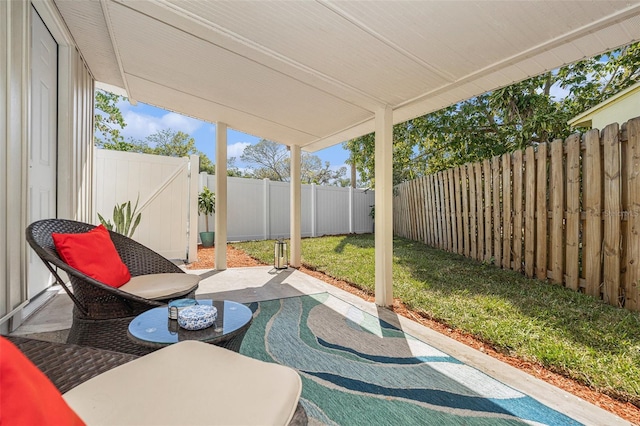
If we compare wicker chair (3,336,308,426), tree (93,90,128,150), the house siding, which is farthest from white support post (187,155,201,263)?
tree (93,90,128,150)

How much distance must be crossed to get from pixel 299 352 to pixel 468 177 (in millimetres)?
4499

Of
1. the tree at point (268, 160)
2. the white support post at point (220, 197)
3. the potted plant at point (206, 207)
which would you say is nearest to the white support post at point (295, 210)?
the white support post at point (220, 197)

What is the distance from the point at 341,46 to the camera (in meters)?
2.41

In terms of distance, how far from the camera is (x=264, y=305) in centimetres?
333

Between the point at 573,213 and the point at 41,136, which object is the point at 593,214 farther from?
the point at 41,136

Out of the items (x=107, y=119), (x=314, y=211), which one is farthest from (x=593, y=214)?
(x=107, y=119)

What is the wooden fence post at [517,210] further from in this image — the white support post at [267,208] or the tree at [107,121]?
the tree at [107,121]

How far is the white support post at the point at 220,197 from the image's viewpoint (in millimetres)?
5109

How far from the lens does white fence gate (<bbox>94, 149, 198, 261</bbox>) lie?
521 centimetres

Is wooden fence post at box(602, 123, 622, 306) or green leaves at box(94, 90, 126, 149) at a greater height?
green leaves at box(94, 90, 126, 149)

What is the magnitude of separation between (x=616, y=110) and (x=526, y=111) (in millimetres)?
1345

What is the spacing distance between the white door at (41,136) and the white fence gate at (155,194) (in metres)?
1.96

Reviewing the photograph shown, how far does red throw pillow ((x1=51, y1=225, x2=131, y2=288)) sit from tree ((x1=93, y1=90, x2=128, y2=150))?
8.92 metres

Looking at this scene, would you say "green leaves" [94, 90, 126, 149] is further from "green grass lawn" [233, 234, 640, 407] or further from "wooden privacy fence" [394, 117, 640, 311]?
"wooden privacy fence" [394, 117, 640, 311]
